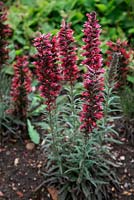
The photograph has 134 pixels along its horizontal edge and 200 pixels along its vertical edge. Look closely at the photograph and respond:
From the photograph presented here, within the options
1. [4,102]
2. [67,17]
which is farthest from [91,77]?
[67,17]

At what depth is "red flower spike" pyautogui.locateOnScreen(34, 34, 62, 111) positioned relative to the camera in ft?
10.3

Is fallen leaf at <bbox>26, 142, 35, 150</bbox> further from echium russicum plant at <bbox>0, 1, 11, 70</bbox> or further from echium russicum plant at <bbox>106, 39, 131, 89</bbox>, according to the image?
echium russicum plant at <bbox>106, 39, 131, 89</bbox>

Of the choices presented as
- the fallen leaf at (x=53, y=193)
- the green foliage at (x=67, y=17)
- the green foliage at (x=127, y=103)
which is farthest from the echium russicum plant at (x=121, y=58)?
the green foliage at (x=67, y=17)

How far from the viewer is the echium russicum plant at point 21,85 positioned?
4320 mm

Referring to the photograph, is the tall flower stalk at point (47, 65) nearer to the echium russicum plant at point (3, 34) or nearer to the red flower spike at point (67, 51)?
the red flower spike at point (67, 51)

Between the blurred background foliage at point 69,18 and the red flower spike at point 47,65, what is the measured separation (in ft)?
8.13

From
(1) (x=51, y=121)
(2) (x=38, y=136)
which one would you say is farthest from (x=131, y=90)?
(1) (x=51, y=121)

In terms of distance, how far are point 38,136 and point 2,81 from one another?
73cm

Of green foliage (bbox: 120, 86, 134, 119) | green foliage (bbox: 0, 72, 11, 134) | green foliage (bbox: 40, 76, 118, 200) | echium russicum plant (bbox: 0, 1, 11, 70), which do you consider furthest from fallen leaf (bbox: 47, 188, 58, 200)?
echium russicum plant (bbox: 0, 1, 11, 70)

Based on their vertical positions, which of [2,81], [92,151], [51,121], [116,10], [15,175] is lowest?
[15,175]

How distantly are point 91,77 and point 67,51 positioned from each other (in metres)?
0.37

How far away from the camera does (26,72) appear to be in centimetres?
437

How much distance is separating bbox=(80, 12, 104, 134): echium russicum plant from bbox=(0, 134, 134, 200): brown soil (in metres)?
1.08

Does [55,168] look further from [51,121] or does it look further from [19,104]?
[19,104]
